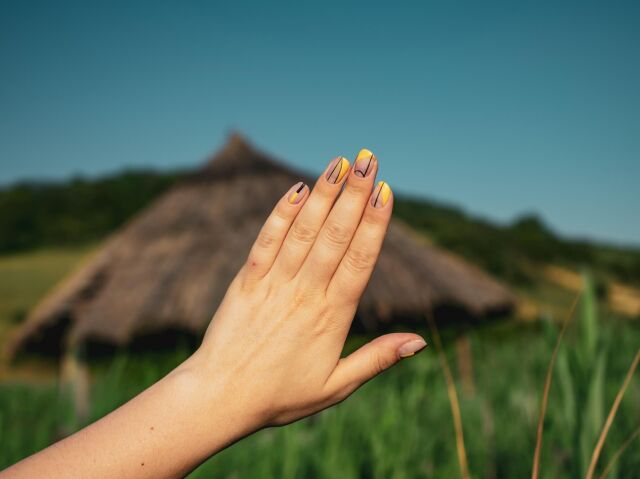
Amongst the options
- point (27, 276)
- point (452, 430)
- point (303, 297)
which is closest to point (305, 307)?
point (303, 297)

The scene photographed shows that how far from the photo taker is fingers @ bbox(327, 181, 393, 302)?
30.6 inches

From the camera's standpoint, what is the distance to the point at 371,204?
78 centimetres

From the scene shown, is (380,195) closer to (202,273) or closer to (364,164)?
(364,164)

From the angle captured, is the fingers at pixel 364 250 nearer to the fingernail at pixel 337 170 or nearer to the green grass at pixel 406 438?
the fingernail at pixel 337 170

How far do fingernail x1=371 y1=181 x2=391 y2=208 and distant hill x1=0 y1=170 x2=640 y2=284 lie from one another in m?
17.7

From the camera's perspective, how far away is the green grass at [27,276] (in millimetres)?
19431

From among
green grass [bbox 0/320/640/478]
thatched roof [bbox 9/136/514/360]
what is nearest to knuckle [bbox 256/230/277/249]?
green grass [bbox 0/320/640/478]

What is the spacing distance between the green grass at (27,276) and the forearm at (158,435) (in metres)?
18.5

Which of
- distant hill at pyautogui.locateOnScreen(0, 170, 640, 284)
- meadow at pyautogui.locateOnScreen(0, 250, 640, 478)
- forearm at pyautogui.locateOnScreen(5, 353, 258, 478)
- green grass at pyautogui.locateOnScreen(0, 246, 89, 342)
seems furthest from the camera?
distant hill at pyautogui.locateOnScreen(0, 170, 640, 284)

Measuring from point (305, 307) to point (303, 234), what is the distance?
102 mm

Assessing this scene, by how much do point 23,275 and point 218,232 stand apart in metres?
19.6

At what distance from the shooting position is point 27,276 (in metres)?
23.9

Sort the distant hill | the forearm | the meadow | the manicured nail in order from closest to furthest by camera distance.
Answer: the forearm
the manicured nail
the meadow
the distant hill

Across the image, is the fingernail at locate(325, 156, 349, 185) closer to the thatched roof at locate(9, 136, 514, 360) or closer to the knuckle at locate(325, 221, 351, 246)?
the knuckle at locate(325, 221, 351, 246)
